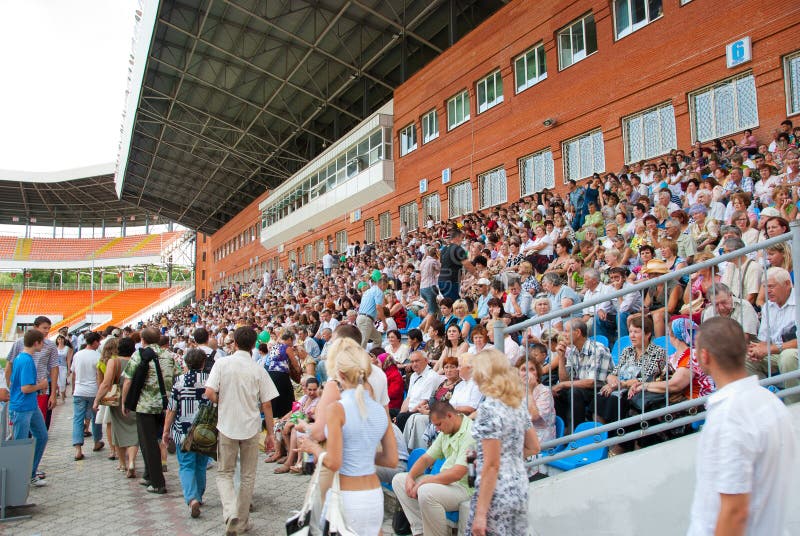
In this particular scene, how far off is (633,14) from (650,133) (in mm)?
3471

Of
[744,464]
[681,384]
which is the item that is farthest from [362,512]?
[681,384]

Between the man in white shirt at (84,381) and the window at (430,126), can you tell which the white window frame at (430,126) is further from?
the man in white shirt at (84,381)

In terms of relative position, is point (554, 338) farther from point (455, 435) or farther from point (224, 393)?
point (224, 393)

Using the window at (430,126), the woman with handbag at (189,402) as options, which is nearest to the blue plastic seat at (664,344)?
the woman with handbag at (189,402)

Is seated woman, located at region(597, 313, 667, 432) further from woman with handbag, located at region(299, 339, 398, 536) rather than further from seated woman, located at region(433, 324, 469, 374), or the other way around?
seated woman, located at region(433, 324, 469, 374)

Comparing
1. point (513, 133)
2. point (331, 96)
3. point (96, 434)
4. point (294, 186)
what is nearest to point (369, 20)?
point (331, 96)

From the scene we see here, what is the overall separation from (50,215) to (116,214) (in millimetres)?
7375

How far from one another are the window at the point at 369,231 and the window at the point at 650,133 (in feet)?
53.8

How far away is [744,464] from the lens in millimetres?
2355

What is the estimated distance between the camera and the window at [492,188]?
22.1m

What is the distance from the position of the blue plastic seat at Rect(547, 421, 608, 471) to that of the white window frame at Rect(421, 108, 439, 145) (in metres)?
21.9

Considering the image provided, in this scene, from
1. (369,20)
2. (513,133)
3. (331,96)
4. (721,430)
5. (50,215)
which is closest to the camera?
(721,430)

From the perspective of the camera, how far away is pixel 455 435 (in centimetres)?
518

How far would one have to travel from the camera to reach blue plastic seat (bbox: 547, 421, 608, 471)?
502 cm
